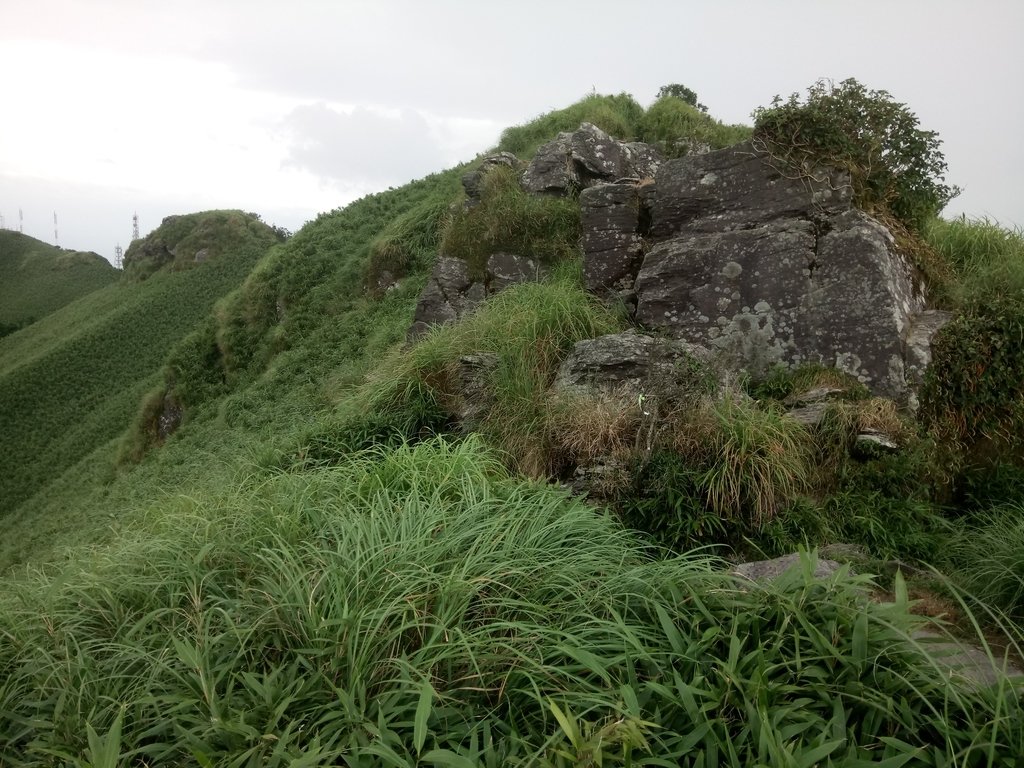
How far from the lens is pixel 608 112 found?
13.4 meters

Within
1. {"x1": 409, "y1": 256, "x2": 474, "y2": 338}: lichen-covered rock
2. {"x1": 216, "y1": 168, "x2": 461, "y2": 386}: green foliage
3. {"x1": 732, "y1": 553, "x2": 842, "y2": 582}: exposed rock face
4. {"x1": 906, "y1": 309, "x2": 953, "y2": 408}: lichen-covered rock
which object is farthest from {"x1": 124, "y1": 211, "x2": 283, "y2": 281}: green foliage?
{"x1": 732, "y1": 553, "x2": 842, "y2": 582}: exposed rock face

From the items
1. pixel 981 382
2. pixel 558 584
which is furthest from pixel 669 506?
pixel 981 382

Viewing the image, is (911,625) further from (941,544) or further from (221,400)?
(221,400)

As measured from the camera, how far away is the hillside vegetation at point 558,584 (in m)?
2.14

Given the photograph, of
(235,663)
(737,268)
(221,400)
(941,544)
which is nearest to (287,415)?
(221,400)

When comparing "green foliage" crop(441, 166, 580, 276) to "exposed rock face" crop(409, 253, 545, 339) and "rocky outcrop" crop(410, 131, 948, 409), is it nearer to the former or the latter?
"exposed rock face" crop(409, 253, 545, 339)

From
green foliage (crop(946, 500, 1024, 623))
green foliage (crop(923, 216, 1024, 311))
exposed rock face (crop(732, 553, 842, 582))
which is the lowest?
green foliage (crop(946, 500, 1024, 623))

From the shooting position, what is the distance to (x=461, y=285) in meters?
9.59

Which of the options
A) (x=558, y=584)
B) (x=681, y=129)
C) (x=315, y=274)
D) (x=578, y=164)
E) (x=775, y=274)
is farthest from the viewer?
(x=315, y=274)

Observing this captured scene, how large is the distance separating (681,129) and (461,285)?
6.20m

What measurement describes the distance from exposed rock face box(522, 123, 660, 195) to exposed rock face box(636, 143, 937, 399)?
133 inches

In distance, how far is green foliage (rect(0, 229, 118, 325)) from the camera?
58469 mm

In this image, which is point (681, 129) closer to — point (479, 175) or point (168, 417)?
point (479, 175)

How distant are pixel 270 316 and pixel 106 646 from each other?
1343 cm
